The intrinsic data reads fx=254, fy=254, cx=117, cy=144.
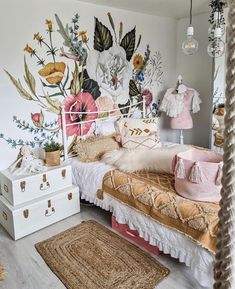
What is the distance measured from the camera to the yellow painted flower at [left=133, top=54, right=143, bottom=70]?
343cm

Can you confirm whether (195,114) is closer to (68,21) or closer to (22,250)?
(68,21)

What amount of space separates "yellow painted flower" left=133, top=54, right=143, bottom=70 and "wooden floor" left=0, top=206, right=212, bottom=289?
7.38 feet

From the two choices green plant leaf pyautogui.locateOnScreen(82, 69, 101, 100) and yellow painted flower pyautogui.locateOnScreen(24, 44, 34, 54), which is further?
green plant leaf pyautogui.locateOnScreen(82, 69, 101, 100)

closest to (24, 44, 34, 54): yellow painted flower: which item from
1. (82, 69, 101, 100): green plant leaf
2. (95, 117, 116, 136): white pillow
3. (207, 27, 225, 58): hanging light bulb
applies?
(82, 69, 101, 100): green plant leaf

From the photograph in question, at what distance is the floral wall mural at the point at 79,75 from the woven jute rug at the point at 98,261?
1.08m

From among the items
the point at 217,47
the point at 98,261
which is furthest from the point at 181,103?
the point at 98,261

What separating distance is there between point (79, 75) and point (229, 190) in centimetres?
271

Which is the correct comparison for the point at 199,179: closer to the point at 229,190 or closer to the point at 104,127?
the point at 229,190

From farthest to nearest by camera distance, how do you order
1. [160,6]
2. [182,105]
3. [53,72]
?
1. [182,105]
2. [160,6]
3. [53,72]

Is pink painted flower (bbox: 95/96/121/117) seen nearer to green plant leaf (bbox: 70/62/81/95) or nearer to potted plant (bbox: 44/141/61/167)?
green plant leaf (bbox: 70/62/81/95)

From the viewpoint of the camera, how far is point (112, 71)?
3184 mm

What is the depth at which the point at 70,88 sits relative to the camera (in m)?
2.84

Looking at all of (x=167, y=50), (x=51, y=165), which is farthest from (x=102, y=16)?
(x=51, y=165)

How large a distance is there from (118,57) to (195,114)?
1511 mm
